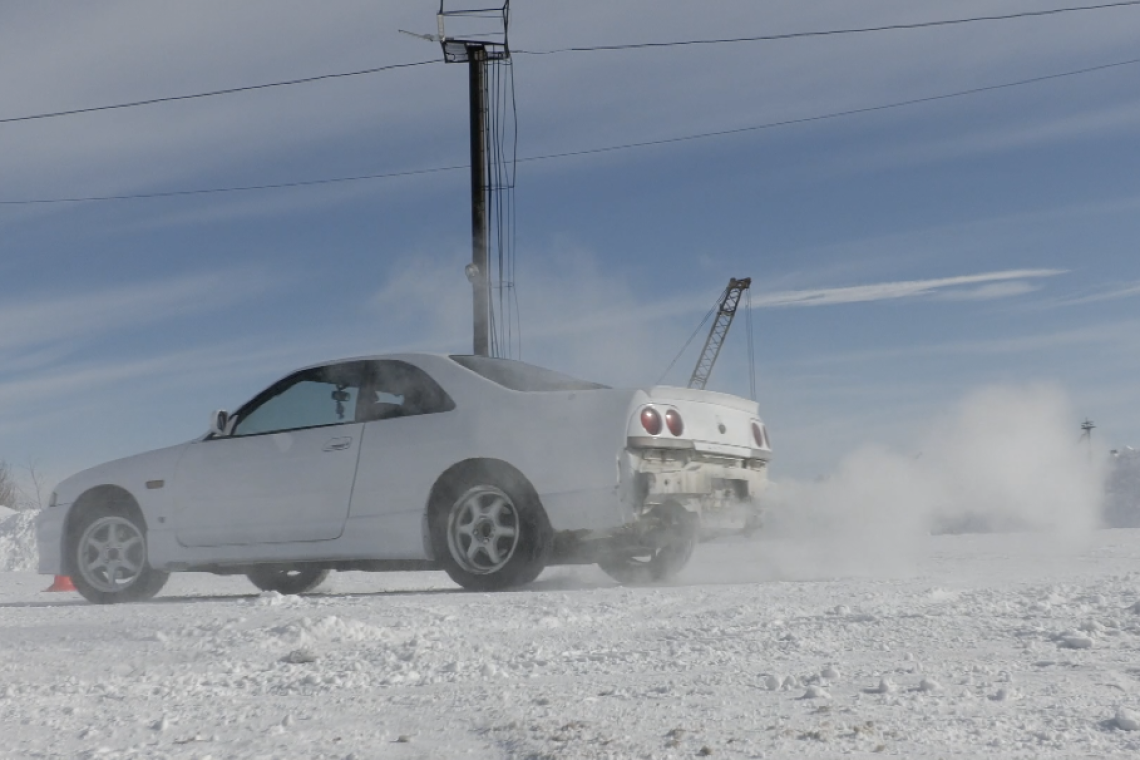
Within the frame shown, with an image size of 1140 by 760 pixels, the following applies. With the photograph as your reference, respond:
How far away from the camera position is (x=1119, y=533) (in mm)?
12875

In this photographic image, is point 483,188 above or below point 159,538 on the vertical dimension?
above

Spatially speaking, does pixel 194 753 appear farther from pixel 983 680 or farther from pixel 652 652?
pixel 983 680

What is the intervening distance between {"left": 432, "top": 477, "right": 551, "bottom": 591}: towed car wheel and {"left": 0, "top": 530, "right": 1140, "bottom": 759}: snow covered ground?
0.53 meters

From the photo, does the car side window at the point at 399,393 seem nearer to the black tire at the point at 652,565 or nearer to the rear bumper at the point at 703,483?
the rear bumper at the point at 703,483

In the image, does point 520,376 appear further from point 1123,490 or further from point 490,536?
point 1123,490

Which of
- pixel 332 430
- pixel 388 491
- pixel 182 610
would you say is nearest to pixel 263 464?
pixel 332 430

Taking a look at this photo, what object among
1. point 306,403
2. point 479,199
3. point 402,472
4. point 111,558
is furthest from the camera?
point 479,199

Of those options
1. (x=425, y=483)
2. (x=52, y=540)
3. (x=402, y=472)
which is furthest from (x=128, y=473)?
(x=425, y=483)

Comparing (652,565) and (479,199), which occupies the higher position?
(479,199)

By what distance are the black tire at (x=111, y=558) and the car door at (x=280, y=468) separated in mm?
457

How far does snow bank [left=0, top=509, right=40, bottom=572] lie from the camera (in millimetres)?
14789

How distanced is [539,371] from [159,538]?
2.81 m

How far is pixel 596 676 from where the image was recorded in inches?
153

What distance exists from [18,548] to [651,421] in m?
11.3
